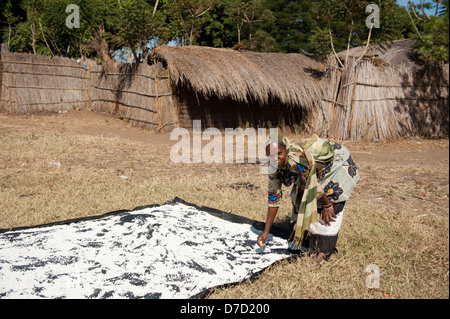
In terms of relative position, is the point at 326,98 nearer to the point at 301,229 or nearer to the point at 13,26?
the point at 301,229

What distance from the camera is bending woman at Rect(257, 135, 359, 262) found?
9.29ft

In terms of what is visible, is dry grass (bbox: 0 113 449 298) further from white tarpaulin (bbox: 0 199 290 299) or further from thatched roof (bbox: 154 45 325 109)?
thatched roof (bbox: 154 45 325 109)

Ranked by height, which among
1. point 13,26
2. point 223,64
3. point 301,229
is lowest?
point 301,229

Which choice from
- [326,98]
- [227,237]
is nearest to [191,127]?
[326,98]

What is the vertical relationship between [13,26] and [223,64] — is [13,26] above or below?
above

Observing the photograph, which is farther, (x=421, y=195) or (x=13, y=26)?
(x=13, y=26)

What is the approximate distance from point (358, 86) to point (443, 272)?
25.5 ft

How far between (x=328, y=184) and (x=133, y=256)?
1.53m

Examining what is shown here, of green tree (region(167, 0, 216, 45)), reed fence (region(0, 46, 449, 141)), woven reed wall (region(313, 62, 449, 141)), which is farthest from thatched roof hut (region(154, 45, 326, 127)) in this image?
green tree (region(167, 0, 216, 45))

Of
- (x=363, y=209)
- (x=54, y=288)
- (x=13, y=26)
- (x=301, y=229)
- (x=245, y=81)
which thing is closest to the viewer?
(x=54, y=288)

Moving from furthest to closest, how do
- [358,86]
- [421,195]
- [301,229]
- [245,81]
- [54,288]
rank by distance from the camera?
[245,81], [358,86], [421,195], [301,229], [54,288]

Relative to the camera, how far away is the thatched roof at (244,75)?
10180mm

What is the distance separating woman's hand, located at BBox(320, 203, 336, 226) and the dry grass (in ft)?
1.11

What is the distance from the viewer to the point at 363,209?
4422 millimetres
